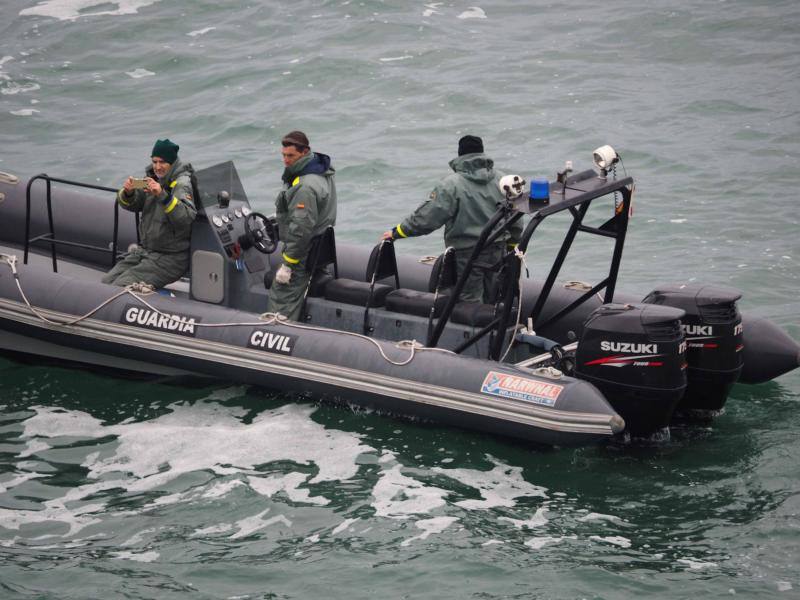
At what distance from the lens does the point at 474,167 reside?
286 inches

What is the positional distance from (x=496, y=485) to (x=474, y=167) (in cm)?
222

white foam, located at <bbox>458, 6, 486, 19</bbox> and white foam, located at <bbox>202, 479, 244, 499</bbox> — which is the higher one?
white foam, located at <bbox>458, 6, 486, 19</bbox>

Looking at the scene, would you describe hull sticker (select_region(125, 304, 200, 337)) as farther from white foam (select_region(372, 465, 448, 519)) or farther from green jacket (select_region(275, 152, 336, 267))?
white foam (select_region(372, 465, 448, 519))

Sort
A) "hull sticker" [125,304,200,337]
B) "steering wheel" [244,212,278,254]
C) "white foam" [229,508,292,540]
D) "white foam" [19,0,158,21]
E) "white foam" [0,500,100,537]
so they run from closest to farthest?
"white foam" [229,508,292,540]
"white foam" [0,500,100,537]
"hull sticker" [125,304,200,337]
"steering wheel" [244,212,278,254]
"white foam" [19,0,158,21]

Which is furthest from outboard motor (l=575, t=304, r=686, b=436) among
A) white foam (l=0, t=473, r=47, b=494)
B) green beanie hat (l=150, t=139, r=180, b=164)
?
white foam (l=0, t=473, r=47, b=494)

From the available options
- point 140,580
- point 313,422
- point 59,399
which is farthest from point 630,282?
point 140,580

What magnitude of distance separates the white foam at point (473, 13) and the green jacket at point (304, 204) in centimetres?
1163

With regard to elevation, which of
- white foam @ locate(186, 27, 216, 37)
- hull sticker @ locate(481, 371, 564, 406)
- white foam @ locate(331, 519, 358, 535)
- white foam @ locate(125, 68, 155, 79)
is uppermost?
white foam @ locate(186, 27, 216, 37)

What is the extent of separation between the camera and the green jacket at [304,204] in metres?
7.37

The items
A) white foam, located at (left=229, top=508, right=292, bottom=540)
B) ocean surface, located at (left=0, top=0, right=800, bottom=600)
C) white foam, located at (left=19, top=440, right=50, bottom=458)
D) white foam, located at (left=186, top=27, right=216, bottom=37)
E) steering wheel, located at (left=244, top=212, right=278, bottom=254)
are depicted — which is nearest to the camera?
ocean surface, located at (left=0, top=0, right=800, bottom=600)

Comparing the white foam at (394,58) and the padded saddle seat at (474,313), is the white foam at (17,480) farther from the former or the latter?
the white foam at (394,58)

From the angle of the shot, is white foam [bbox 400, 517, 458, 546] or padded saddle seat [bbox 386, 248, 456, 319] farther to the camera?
padded saddle seat [bbox 386, 248, 456, 319]

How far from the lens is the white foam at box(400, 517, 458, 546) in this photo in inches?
224

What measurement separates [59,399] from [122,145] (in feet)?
25.3
